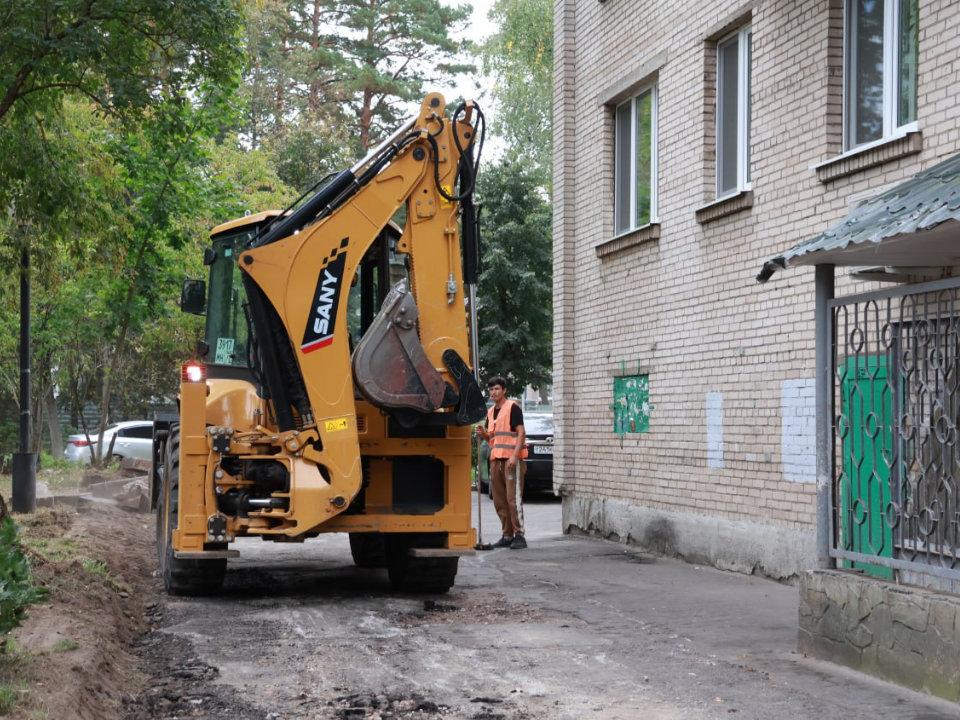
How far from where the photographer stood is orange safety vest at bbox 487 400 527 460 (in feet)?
44.3

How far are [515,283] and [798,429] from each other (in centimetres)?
1922

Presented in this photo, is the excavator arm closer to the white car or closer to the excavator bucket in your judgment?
the excavator bucket

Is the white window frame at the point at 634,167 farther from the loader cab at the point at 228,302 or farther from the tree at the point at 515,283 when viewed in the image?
the tree at the point at 515,283

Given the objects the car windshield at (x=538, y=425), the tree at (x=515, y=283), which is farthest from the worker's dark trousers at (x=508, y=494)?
the tree at (x=515, y=283)

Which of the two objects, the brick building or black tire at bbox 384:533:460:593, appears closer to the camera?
black tire at bbox 384:533:460:593

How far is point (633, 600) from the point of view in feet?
31.6

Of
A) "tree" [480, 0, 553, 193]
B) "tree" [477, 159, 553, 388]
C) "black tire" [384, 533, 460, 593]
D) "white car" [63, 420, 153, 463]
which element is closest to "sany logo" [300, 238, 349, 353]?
"black tire" [384, 533, 460, 593]

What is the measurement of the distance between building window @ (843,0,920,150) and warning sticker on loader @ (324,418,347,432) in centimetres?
467

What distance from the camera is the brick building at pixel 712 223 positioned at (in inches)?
388

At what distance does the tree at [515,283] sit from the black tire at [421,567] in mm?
19115

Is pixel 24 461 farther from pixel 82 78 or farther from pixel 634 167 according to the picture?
pixel 634 167

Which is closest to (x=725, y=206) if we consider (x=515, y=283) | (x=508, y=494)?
(x=508, y=494)

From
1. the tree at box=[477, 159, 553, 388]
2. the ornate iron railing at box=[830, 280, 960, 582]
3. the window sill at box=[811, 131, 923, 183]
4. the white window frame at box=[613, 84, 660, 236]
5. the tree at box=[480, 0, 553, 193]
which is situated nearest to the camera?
the ornate iron railing at box=[830, 280, 960, 582]

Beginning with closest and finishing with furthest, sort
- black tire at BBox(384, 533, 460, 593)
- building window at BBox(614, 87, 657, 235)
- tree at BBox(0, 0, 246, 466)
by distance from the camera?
black tire at BBox(384, 533, 460, 593) < tree at BBox(0, 0, 246, 466) < building window at BBox(614, 87, 657, 235)
